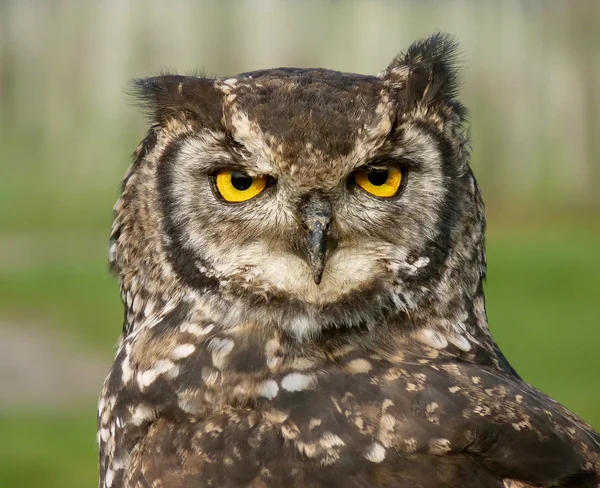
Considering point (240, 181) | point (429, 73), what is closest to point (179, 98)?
point (240, 181)

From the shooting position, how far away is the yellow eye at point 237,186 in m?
2.60

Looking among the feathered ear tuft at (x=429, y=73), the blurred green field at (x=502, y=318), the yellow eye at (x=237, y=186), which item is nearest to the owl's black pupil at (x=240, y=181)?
the yellow eye at (x=237, y=186)

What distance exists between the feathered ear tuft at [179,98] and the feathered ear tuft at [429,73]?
0.51 metres

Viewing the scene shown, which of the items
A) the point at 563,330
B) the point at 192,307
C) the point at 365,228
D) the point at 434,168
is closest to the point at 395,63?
the point at 434,168

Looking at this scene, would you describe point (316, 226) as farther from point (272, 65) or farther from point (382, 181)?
point (272, 65)

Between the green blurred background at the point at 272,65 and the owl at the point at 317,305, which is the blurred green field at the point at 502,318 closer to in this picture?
the green blurred background at the point at 272,65

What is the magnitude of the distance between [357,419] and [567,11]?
75.5 feet

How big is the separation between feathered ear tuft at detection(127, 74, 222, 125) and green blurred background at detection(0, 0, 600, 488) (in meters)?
12.8

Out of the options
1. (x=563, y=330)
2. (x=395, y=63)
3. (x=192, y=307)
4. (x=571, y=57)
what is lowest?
(x=563, y=330)

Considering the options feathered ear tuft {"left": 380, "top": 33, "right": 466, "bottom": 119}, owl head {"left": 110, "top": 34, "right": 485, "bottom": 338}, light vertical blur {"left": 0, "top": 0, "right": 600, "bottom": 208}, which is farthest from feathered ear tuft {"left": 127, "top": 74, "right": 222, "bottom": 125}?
light vertical blur {"left": 0, "top": 0, "right": 600, "bottom": 208}

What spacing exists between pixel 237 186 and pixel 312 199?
217 millimetres

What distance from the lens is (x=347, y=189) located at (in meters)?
2.61

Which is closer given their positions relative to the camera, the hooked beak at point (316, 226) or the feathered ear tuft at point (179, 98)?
the hooked beak at point (316, 226)

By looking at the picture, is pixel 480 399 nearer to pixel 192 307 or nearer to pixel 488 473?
pixel 488 473
